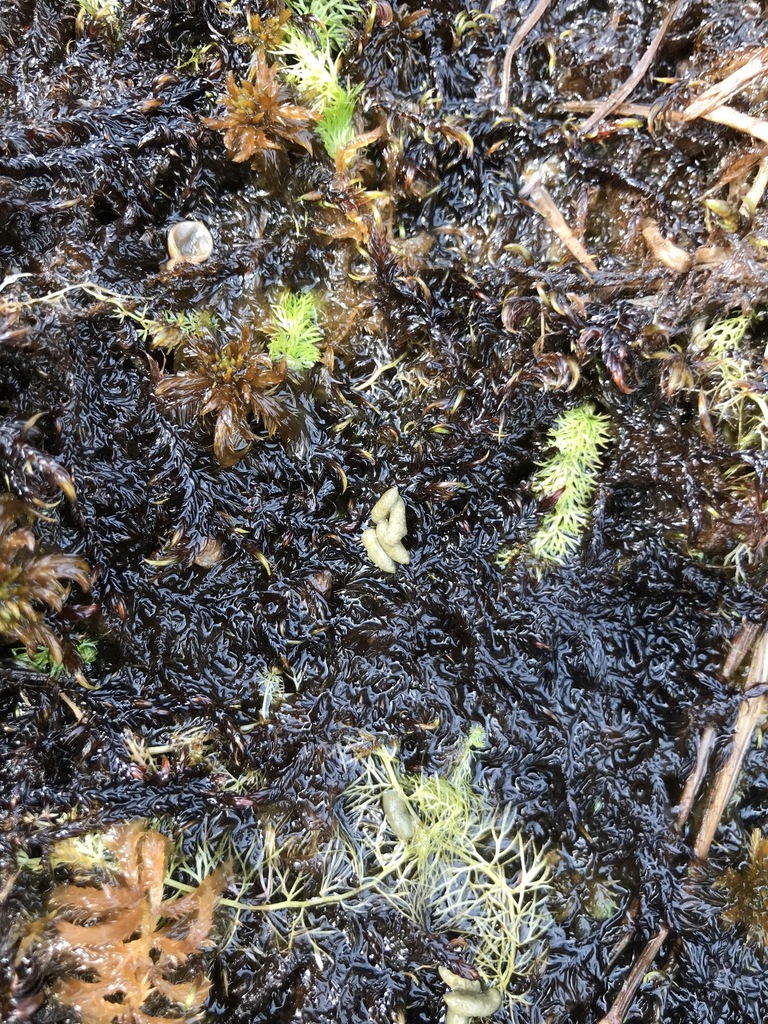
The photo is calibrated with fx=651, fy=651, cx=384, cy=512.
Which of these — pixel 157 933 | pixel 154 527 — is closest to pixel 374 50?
pixel 154 527

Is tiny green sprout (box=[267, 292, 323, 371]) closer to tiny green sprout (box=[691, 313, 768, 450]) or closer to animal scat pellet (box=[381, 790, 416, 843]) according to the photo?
tiny green sprout (box=[691, 313, 768, 450])

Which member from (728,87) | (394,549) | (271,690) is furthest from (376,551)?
(728,87)

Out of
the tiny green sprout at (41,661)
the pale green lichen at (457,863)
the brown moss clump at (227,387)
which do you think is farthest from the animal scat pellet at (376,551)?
the tiny green sprout at (41,661)

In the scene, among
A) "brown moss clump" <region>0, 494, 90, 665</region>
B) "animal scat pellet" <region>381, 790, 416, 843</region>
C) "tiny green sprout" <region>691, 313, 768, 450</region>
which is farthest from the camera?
"animal scat pellet" <region>381, 790, 416, 843</region>

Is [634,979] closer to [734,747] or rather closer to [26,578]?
[734,747]

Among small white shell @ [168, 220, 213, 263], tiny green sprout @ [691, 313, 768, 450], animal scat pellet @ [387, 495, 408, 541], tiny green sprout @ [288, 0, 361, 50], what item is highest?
tiny green sprout @ [288, 0, 361, 50]

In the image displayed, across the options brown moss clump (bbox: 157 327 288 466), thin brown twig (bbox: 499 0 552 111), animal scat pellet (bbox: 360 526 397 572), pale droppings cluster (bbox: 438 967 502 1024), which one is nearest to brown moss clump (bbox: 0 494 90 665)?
brown moss clump (bbox: 157 327 288 466)
